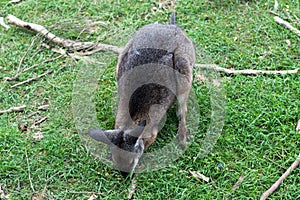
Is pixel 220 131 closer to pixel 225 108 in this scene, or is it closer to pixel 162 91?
pixel 225 108

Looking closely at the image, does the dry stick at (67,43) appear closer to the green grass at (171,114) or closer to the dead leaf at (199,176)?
the green grass at (171,114)

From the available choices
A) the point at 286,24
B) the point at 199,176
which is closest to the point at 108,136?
the point at 199,176

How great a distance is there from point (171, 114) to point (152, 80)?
0.57 metres

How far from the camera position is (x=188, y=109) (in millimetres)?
4797

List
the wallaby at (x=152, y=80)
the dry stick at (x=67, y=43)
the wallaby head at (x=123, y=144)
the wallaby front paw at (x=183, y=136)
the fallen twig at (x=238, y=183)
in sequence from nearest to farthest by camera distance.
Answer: the wallaby head at (x=123, y=144) → the fallen twig at (x=238, y=183) → the wallaby at (x=152, y=80) → the wallaby front paw at (x=183, y=136) → the dry stick at (x=67, y=43)

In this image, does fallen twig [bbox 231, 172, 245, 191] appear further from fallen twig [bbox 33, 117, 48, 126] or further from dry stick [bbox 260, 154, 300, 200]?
fallen twig [bbox 33, 117, 48, 126]

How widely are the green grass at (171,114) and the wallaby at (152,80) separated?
31cm

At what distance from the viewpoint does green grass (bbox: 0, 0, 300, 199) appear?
13.3 feet

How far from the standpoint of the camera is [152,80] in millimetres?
4309

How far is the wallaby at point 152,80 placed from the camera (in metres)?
4.17

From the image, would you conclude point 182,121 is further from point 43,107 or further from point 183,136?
point 43,107

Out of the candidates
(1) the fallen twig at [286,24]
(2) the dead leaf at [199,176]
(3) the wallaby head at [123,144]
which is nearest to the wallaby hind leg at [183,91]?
(2) the dead leaf at [199,176]

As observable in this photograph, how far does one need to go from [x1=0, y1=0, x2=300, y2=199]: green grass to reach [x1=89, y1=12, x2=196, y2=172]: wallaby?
0.31 meters

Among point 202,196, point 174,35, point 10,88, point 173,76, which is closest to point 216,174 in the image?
point 202,196
